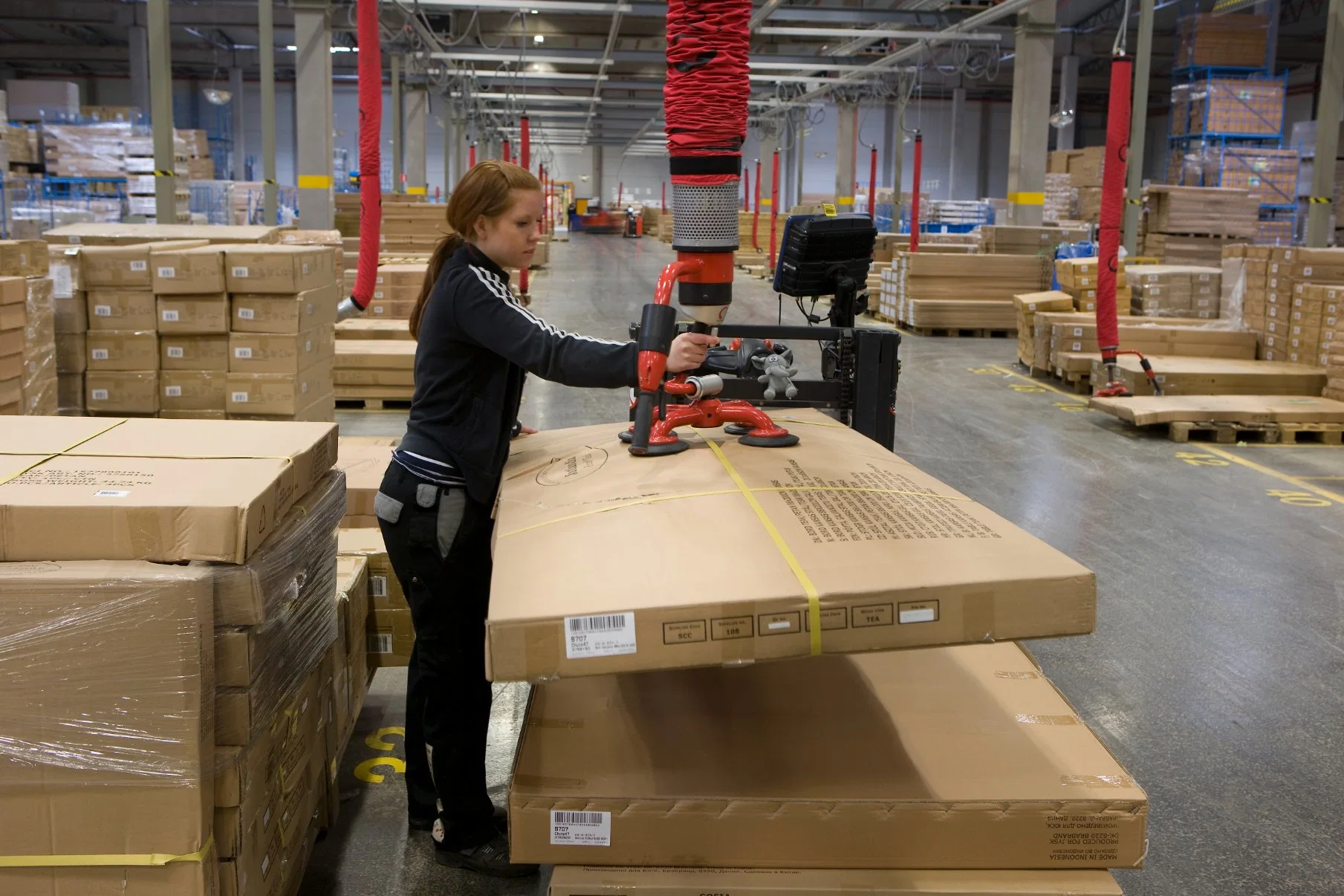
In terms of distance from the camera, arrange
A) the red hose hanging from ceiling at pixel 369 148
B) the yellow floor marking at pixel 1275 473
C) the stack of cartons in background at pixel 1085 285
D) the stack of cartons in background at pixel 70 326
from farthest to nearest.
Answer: the stack of cartons in background at pixel 1085 285
the yellow floor marking at pixel 1275 473
the stack of cartons in background at pixel 70 326
the red hose hanging from ceiling at pixel 369 148

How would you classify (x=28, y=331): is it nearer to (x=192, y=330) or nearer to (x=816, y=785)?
(x=192, y=330)

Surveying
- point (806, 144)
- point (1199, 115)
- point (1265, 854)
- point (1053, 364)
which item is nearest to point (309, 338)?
point (1265, 854)

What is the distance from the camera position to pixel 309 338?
658 cm

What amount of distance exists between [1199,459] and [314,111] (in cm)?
1136

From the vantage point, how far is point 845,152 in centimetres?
2553

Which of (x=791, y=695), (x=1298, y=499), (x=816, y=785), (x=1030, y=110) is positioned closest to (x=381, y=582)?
(x=791, y=695)

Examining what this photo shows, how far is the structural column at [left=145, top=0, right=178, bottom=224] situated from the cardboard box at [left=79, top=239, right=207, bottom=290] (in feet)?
14.9

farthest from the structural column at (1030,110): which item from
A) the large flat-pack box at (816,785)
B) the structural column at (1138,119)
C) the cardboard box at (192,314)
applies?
the large flat-pack box at (816,785)

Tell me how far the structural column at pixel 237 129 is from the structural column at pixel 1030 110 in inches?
880

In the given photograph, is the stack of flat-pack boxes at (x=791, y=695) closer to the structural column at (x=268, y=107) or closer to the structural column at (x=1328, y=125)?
the structural column at (x=1328, y=125)

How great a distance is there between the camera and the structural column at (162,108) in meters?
9.84

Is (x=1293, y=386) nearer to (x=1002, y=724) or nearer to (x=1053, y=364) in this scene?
(x=1053, y=364)

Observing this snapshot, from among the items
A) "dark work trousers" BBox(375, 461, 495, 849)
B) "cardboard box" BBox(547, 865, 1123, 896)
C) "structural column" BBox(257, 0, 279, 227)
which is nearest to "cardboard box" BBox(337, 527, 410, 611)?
"dark work trousers" BBox(375, 461, 495, 849)

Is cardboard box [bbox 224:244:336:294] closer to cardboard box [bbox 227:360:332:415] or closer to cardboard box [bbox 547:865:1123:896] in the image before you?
cardboard box [bbox 227:360:332:415]
